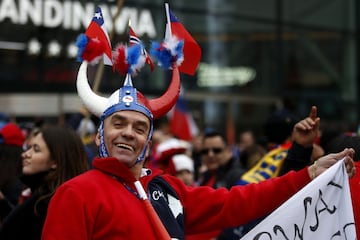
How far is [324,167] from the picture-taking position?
11.9 feet

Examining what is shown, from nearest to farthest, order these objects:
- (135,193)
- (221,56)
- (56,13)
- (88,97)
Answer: (135,193) < (88,97) < (56,13) < (221,56)

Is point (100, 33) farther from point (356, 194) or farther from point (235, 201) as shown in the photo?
point (356, 194)

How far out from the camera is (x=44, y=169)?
4.58 metres

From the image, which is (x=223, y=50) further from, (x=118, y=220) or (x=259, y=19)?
(x=118, y=220)

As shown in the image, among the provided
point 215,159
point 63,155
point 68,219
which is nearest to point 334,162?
Result: point 68,219

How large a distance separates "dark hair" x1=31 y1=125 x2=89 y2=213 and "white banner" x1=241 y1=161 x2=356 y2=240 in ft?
4.46

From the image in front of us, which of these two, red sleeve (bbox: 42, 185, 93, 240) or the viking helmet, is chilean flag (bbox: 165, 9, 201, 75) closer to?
the viking helmet

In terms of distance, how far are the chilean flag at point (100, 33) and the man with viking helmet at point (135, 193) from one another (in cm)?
12

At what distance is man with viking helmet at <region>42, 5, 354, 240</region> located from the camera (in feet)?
10.4

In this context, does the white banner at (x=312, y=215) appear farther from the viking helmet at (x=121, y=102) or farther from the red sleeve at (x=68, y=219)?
the red sleeve at (x=68, y=219)

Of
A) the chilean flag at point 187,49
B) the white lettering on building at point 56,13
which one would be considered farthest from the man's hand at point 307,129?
the white lettering on building at point 56,13

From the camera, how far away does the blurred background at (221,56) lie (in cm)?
1377

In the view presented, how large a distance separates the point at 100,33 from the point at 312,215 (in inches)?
52.3

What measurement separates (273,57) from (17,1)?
713 cm
